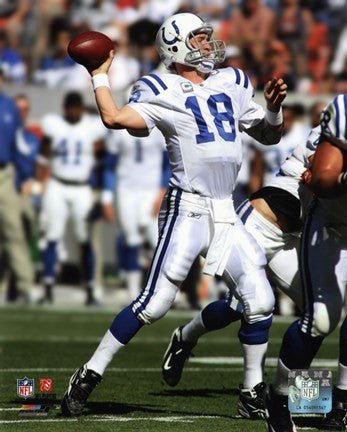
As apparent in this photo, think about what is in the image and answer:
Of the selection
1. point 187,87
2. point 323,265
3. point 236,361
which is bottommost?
point 236,361

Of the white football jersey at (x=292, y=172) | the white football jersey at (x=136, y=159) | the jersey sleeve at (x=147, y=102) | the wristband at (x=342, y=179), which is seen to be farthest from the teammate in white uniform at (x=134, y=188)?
the wristband at (x=342, y=179)

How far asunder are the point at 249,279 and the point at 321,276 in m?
0.51

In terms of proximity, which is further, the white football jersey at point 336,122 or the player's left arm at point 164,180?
the player's left arm at point 164,180

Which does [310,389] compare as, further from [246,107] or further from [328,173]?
[246,107]

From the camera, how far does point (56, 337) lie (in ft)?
30.1

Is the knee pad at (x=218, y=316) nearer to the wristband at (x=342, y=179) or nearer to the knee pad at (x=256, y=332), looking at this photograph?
the knee pad at (x=256, y=332)

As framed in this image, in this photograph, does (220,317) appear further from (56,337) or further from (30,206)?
(30,206)

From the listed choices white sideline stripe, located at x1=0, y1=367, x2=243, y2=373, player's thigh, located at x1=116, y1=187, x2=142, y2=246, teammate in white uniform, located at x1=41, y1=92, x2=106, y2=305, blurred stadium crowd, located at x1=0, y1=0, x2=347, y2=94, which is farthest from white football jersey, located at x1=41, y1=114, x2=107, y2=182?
white sideline stripe, located at x1=0, y1=367, x2=243, y2=373

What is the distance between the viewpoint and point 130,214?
11992 mm

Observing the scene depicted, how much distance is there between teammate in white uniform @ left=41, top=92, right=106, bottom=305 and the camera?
12172 mm

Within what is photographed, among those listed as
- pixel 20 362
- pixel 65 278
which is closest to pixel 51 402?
pixel 20 362

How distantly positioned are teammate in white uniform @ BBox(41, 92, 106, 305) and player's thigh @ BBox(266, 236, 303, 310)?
6020 millimetres

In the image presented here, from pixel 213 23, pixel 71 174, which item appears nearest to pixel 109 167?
pixel 71 174

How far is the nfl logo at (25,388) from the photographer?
18.4 ft
